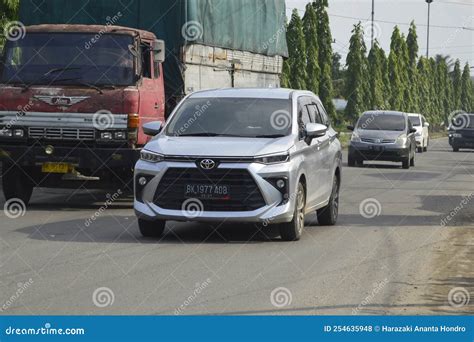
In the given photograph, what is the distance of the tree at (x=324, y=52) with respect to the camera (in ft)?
216

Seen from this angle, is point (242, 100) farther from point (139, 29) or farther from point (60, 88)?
point (139, 29)

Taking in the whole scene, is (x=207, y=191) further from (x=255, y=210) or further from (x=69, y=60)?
(x=69, y=60)

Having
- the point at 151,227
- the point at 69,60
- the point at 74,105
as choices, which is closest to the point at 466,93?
the point at 69,60

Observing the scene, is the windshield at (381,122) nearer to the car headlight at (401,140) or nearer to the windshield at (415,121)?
the car headlight at (401,140)

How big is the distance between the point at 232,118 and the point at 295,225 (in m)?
1.68

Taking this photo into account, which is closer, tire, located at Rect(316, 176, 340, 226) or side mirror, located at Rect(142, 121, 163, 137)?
side mirror, located at Rect(142, 121, 163, 137)

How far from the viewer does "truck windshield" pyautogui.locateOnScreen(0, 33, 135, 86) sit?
1714cm

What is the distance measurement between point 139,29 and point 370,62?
66.8m

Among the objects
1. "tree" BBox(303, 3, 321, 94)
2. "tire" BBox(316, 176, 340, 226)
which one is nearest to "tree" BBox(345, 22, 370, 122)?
"tree" BBox(303, 3, 321, 94)

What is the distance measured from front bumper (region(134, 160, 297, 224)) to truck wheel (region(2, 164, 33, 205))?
4.84 metres

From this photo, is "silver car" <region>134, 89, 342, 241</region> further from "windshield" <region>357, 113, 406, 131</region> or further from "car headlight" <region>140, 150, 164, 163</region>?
"windshield" <region>357, 113, 406, 131</region>

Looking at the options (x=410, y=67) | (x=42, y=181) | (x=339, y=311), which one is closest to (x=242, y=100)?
(x=42, y=181)

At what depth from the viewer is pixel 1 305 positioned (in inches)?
352

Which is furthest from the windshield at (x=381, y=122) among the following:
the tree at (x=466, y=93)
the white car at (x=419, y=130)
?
the tree at (x=466, y=93)
